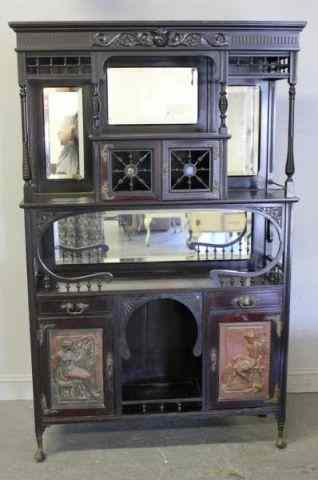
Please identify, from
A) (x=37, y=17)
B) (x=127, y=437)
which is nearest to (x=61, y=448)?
(x=127, y=437)

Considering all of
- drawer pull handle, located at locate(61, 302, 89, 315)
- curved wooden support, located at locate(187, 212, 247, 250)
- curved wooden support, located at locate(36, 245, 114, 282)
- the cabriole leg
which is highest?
curved wooden support, located at locate(187, 212, 247, 250)

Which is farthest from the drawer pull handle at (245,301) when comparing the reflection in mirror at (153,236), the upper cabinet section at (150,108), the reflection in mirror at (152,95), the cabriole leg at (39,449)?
the cabriole leg at (39,449)

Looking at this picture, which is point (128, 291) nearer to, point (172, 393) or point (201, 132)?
point (172, 393)

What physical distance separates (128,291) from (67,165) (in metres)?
0.69

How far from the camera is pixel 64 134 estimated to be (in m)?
2.84

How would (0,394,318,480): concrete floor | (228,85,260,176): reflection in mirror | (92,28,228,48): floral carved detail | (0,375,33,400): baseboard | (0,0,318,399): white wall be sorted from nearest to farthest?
(92,28,228,48): floral carved detail
(0,394,318,480): concrete floor
(228,85,260,176): reflection in mirror
(0,0,318,399): white wall
(0,375,33,400): baseboard

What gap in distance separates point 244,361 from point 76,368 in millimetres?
767

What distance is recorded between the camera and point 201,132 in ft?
8.87

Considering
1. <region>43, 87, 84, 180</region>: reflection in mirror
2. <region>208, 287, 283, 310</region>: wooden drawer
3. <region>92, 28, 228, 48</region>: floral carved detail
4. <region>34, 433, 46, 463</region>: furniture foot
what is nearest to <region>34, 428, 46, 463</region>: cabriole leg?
<region>34, 433, 46, 463</region>: furniture foot

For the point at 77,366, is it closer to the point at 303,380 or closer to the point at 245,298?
the point at 245,298

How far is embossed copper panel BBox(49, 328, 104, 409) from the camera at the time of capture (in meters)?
2.66

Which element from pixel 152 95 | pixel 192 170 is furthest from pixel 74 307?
pixel 152 95

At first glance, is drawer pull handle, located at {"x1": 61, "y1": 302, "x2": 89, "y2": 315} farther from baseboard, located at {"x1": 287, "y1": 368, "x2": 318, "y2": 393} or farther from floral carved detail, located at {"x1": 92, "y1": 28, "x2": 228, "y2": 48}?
baseboard, located at {"x1": 287, "y1": 368, "x2": 318, "y2": 393}

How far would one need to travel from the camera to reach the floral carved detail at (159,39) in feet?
8.17
